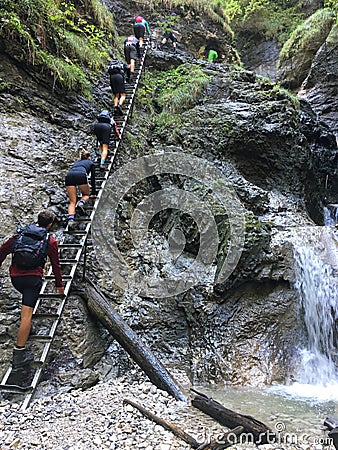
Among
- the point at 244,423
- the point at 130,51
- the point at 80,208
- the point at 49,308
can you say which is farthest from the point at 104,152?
the point at 244,423

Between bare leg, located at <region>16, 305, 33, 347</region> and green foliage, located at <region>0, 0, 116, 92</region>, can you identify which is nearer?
bare leg, located at <region>16, 305, 33, 347</region>

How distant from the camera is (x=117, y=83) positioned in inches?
357

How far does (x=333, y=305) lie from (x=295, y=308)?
0.76m

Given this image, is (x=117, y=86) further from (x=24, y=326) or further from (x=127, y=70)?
(x=24, y=326)

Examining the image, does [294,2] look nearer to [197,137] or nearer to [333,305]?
[197,137]

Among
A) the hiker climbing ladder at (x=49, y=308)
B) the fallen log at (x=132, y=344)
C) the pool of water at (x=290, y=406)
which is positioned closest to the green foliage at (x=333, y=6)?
the hiker climbing ladder at (x=49, y=308)

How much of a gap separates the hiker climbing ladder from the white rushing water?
3684mm

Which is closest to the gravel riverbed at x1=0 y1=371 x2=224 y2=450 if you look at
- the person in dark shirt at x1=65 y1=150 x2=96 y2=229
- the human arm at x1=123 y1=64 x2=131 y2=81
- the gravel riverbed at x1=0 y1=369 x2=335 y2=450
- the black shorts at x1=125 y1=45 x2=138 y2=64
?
the gravel riverbed at x1=0 y1=369 x2=335 y2=450

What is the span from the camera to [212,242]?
7.31m

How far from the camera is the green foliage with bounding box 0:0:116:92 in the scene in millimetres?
7473

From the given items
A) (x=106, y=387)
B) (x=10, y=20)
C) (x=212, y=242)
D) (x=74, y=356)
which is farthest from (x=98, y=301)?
(x=10, y=20)

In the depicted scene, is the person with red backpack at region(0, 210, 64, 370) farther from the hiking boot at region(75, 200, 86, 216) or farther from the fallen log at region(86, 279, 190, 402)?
the hiking boot at region(75, 200, 86, 216)

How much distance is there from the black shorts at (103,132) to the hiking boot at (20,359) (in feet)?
15.7

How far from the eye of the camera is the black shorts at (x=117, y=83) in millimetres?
9000
